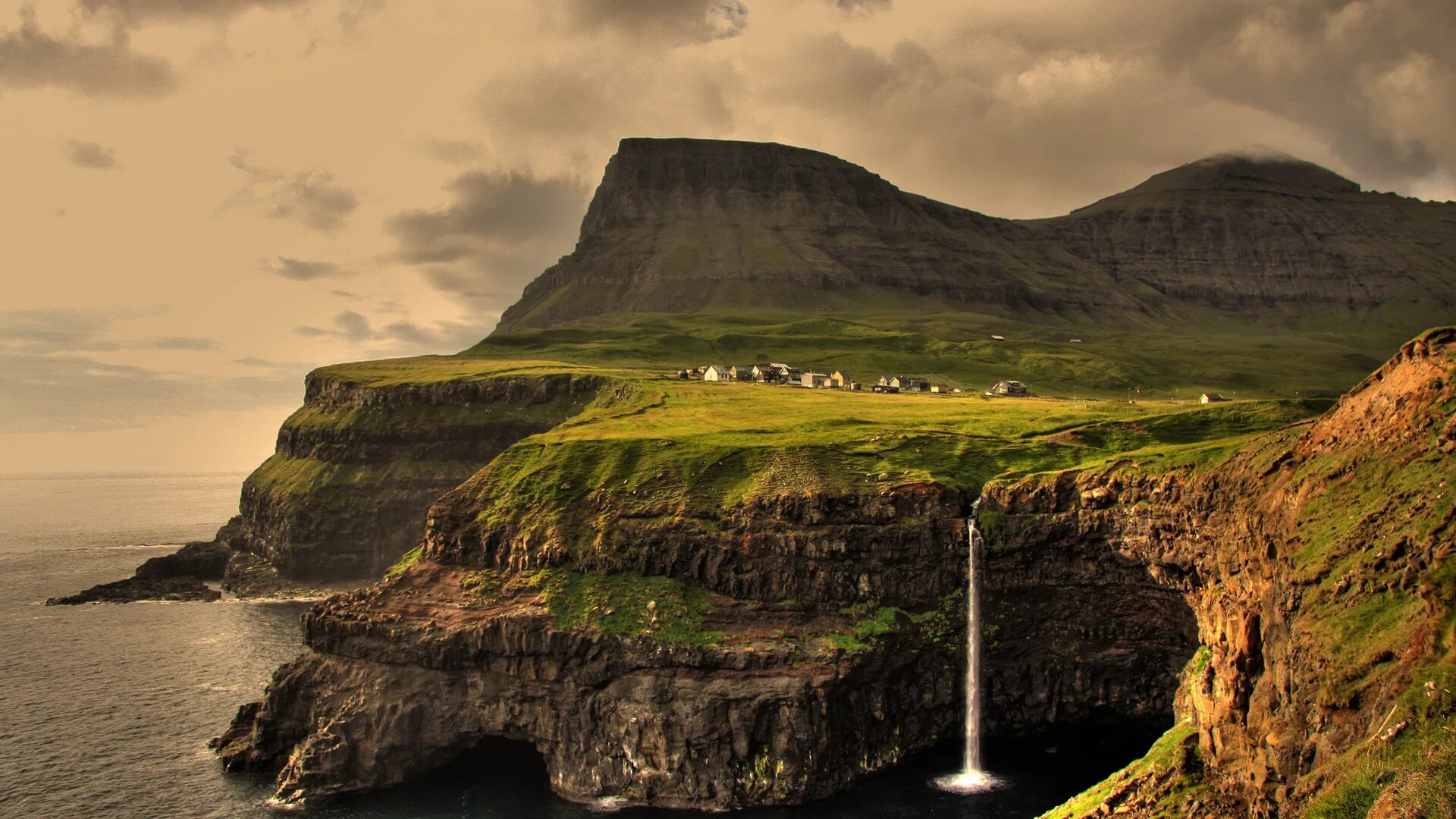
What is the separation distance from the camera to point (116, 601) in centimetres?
15362

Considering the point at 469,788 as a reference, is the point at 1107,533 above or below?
above

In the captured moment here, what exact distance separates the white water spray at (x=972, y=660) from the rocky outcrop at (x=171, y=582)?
132453mm

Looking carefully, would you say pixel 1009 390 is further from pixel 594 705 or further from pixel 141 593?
pixel 141 593

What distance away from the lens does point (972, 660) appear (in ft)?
267

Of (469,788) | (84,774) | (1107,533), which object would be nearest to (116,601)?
(84,774)

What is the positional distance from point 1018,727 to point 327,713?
62156 mm

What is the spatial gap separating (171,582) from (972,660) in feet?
486

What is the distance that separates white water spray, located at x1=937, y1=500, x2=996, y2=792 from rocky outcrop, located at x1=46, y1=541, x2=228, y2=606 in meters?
132

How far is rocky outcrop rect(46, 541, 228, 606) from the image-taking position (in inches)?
6102

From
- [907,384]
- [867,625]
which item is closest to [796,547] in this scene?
[867,625]

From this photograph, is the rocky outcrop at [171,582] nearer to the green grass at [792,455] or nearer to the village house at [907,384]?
the green grass at [792,455]

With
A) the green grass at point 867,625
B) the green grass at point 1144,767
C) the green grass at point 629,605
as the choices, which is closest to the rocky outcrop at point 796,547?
the green grass at point 867,625

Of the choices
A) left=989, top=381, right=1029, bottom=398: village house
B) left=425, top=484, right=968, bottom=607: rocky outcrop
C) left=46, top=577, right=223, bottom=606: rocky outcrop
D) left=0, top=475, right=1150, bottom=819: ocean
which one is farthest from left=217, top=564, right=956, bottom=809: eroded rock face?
left=989, top=381, right=1029, bottom=398: village house

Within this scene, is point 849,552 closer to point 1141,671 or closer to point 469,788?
point 1141,671
